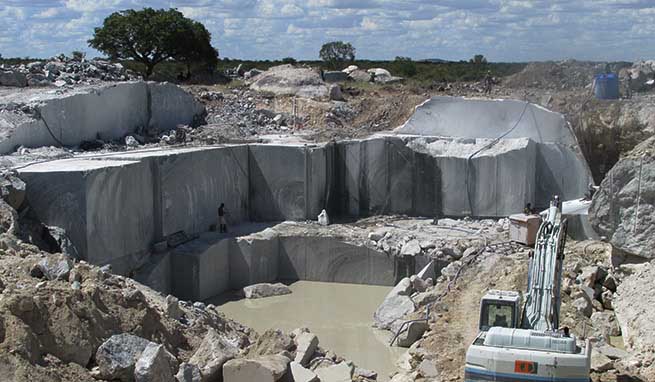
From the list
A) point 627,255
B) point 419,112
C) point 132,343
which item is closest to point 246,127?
point 419,112

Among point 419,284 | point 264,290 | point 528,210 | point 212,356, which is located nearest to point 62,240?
point 264,290

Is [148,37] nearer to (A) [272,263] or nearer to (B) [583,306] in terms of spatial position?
(A) [272,263]

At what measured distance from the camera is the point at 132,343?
9688 mm

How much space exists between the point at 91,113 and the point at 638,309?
14.3m

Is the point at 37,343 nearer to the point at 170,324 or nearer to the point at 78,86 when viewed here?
the point at 170,324

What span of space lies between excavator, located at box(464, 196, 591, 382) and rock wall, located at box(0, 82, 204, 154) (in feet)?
39.6

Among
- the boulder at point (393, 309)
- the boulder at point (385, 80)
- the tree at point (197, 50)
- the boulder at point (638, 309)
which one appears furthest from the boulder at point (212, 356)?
the tree at point (197, 50)

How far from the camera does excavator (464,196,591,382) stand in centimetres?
941

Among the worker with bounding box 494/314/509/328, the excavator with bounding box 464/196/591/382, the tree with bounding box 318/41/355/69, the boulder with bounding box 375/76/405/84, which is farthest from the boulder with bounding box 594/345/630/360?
the tree with bounding box 318/41/355/69

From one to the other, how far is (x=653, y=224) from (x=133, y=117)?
14835 millimetres

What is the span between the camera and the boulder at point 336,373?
1170 cm

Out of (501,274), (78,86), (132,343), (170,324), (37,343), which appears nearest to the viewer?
(37,343)

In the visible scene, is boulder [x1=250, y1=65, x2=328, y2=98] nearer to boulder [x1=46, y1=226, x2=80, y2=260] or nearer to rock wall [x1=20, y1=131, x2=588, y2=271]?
rock wall [x1=20, y1=131, x2=588, y2=271]

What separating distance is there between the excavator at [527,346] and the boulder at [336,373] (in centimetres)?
211
